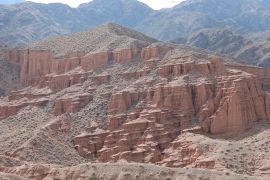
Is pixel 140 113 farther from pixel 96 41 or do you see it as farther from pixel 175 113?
pixel 96 41

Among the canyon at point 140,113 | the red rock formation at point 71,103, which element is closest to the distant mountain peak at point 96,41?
the canyon at point 140,113

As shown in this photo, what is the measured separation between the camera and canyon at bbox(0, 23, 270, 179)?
95750 mm

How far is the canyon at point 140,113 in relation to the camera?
95.8 metres

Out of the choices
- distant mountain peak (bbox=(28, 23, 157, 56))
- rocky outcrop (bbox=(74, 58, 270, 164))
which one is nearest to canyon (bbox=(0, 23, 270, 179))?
rocky outcrop (bbox=(74, 58, 270, 164))

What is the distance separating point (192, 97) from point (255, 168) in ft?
75.3

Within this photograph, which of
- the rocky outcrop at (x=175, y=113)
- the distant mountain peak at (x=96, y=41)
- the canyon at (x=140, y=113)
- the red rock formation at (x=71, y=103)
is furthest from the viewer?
the distant mountain peak at (x=96, y=41)

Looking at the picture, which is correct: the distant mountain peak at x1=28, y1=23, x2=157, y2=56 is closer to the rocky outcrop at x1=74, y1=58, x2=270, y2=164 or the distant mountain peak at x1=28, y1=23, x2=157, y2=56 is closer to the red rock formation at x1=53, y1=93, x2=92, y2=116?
the red rock formation at x1=53, y1=93, x2=92, y2=116

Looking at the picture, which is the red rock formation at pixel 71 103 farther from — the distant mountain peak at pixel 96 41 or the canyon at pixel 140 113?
the distant mountain peak at pixel 96 41

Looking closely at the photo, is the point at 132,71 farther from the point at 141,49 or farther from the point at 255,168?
the point at 255,168

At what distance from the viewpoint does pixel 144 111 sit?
110062mm

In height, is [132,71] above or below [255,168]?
above

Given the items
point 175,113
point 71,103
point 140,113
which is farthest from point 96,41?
point 175,113

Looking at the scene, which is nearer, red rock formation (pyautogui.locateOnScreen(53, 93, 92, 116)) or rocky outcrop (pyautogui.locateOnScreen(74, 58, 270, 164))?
rocky outcrop (pyautogui.locateOnScreen(74, 58, 270, 164))

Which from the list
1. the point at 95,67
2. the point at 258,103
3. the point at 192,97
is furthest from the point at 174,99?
the point at 95,67
